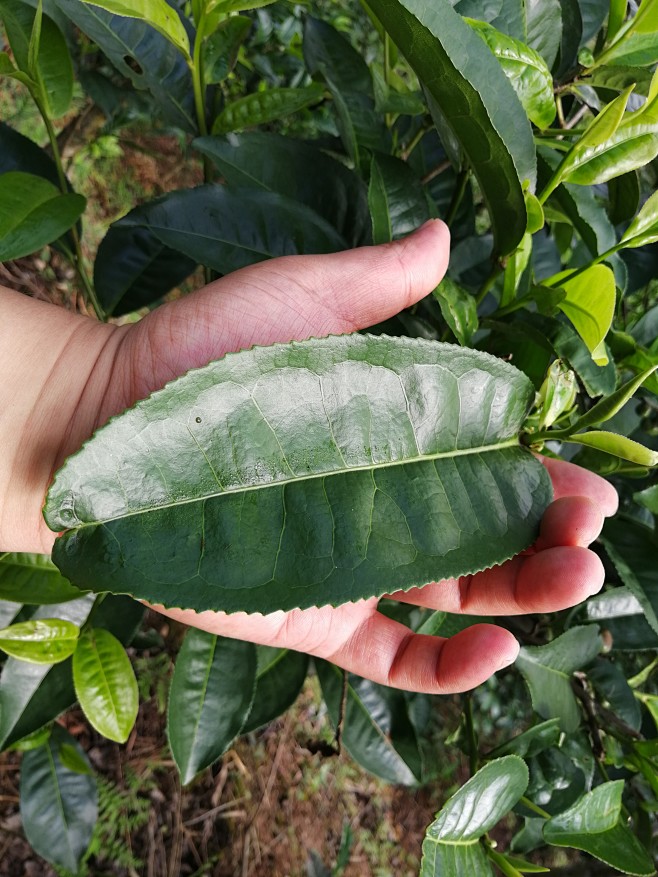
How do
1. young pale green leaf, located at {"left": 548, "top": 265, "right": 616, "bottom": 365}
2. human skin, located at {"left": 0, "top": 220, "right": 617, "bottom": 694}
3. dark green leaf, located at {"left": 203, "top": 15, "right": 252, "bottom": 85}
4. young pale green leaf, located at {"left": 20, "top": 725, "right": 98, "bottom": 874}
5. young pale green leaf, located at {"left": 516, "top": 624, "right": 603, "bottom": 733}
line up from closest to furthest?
young pale green leaf, located at {"left": 548, "top": 265, "right": 616, "bottom": 365} → human skin, located at {"left": 0, "top": 220, "right": 617, "bottom": 694} → dark green leaf, located at {"left": 203, "top": 15, "right": 252, "bottom": 85} → young pale green leaf, located at {"left": 516, "top": 624, "right": 603, "bottom": 733} → young pale green leaf, located at {"left": 20, "top": 725, "right": 98, "bottom": 874}

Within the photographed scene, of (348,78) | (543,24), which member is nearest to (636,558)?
(543,24)

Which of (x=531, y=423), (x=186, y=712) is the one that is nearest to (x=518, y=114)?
(x=531, y=423)

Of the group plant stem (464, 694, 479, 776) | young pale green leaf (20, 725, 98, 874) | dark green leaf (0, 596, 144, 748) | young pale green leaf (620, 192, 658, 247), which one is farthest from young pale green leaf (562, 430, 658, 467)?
young pale green leaf (20, 725, 98, 874)

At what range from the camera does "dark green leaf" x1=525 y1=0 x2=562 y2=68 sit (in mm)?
791

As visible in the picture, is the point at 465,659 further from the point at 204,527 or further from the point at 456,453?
the point at 204,527

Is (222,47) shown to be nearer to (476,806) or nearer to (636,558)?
(636,558)

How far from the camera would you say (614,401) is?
676 mm

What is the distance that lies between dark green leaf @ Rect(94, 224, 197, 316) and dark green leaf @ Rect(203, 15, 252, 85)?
0.31 meters

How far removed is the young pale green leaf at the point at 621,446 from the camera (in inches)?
27.5

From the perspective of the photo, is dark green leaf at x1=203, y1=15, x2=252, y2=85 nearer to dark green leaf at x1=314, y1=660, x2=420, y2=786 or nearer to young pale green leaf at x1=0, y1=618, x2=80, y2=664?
young pale green leaf at x1=0, y1=618, x2=80, y2=664

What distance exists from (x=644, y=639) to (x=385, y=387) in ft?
2.45

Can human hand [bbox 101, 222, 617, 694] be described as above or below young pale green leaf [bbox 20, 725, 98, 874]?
above

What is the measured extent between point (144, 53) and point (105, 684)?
3.03ft

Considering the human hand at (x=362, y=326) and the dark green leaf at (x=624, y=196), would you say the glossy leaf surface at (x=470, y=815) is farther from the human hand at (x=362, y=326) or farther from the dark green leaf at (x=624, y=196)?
the dark green leaf at (x=624, y=196)
